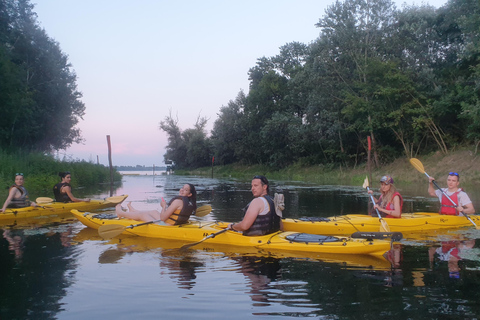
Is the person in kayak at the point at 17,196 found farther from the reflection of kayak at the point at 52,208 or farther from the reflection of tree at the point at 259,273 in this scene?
the reflection of tree at the point at 259,273

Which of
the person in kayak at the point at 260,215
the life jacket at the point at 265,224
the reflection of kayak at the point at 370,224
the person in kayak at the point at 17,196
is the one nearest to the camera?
the person in kayak at the point at 260,215

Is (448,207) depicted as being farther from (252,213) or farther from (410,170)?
(410,170)

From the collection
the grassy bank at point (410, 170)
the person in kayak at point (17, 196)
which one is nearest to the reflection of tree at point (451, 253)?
the person in kayak at point (17, 196)

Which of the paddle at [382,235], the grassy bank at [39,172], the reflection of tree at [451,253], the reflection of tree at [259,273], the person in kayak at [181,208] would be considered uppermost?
the grassy bank at [39,172]

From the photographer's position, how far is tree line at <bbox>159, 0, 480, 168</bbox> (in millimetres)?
24859

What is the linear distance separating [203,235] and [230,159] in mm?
46713

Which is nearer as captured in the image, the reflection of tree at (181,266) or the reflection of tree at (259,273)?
the reflection of tree at (259,273)

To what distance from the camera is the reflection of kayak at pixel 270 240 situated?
227 inches

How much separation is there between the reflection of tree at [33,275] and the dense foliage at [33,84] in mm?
17620

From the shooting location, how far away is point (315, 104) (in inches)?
1272

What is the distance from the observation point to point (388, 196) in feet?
26.4

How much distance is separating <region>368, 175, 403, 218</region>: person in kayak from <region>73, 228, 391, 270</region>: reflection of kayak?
2.22 m

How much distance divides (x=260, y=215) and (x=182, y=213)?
1.61 meters

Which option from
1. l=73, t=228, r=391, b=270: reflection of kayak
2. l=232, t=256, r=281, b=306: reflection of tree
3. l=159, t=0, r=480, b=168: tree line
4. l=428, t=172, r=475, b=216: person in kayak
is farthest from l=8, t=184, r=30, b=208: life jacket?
l=159, t=0, r=480, b=168: tree line
